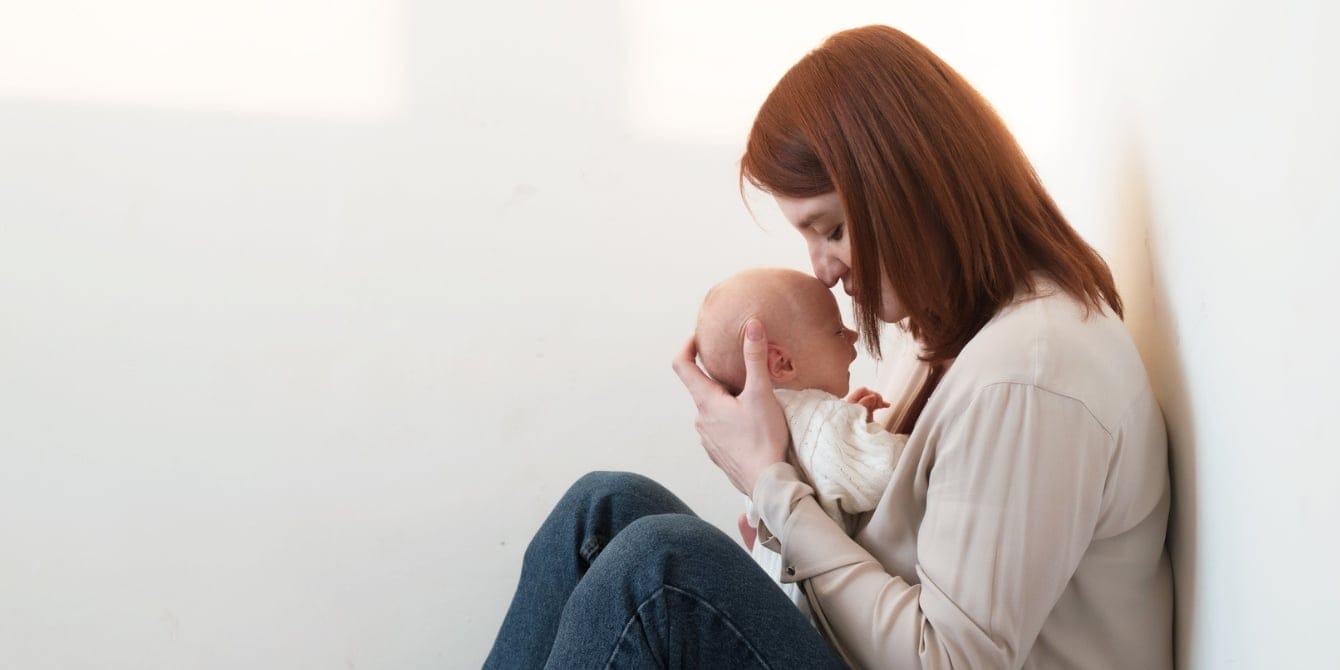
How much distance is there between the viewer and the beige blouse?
0.94 metres

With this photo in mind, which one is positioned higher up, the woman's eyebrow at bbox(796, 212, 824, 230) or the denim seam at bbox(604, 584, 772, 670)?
the woman's eyebrow at bbox(796, 212, 824, 230)

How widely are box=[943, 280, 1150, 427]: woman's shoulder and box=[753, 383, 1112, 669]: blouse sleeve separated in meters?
0.01

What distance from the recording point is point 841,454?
1.13 metres

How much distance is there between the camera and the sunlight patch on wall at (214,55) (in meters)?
1.72

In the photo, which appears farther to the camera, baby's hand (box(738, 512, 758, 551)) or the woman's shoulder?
baby's hand (box(738, 512, 758, 551))

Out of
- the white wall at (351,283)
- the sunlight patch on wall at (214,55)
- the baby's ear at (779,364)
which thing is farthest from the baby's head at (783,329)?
the sunlight patch on wall at (214,55)

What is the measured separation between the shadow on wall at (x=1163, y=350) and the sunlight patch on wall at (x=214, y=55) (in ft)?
3.69

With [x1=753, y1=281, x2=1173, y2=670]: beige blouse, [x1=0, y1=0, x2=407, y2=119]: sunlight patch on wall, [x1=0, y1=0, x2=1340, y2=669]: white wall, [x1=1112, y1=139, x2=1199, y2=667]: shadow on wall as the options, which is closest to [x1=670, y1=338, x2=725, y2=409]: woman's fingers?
[x1=753, y1=281, x2=1173, y2=670]: beige blouse

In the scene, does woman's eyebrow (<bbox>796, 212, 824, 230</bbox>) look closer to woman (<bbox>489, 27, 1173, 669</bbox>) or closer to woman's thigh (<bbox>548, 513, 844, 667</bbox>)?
woman (<bbox>489, 27, 1173, 669</bbox>)

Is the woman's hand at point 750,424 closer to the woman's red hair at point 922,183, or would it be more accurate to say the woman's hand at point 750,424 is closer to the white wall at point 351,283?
the woman's red hair at point 922,183

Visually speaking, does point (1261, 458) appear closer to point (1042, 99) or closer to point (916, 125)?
point (916, 125)

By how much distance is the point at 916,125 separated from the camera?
1042 millimetres

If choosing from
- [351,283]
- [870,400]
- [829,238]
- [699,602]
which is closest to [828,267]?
[829,238]

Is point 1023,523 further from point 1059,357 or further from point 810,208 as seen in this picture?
point 810,208
